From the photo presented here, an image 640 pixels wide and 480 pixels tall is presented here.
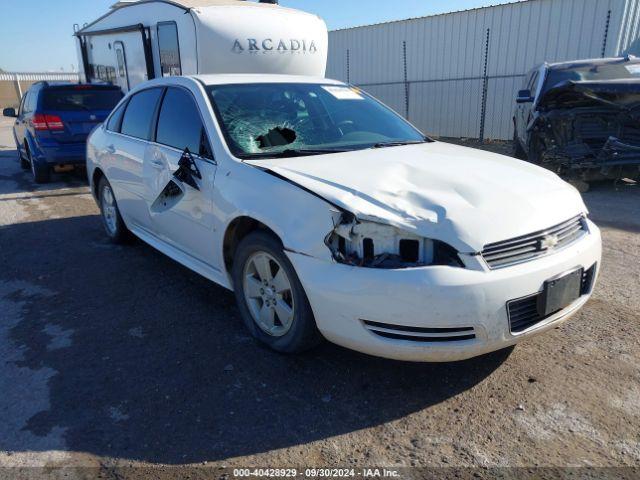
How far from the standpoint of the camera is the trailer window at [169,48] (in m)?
8.27

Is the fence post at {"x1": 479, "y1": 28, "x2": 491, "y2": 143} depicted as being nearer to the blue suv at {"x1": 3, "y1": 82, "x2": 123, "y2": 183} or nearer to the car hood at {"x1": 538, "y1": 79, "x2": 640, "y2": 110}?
the car hood at {"x1": 538, "y1": 79, "x2": 640, "y2": 110}

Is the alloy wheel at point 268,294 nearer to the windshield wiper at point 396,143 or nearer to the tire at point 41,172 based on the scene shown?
the windshield wiper at point 396,143

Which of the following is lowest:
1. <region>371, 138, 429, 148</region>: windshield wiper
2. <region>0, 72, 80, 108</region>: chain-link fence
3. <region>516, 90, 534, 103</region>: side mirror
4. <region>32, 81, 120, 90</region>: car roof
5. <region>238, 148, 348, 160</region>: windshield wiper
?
<region>0, 72, 80, 108</region>: chain-link fence

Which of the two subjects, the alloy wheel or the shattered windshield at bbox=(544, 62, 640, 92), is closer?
the alloy wheel

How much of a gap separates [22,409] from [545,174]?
3.44m

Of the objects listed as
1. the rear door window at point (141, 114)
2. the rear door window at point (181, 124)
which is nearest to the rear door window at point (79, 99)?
the rear door window at point (141, 114)

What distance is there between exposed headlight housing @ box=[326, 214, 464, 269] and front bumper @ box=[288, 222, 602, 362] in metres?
0.07

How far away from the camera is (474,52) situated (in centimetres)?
1405

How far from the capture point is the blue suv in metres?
8.67

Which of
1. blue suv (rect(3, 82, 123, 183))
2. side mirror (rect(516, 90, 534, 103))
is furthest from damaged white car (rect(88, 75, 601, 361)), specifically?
blue suv (rect(3, 82, 123, 183))

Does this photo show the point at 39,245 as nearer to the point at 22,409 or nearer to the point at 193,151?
the point at 193,151

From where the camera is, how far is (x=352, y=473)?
2.31m

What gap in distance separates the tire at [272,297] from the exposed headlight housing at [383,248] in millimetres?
390

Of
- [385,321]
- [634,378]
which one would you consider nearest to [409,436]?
[385,321]
